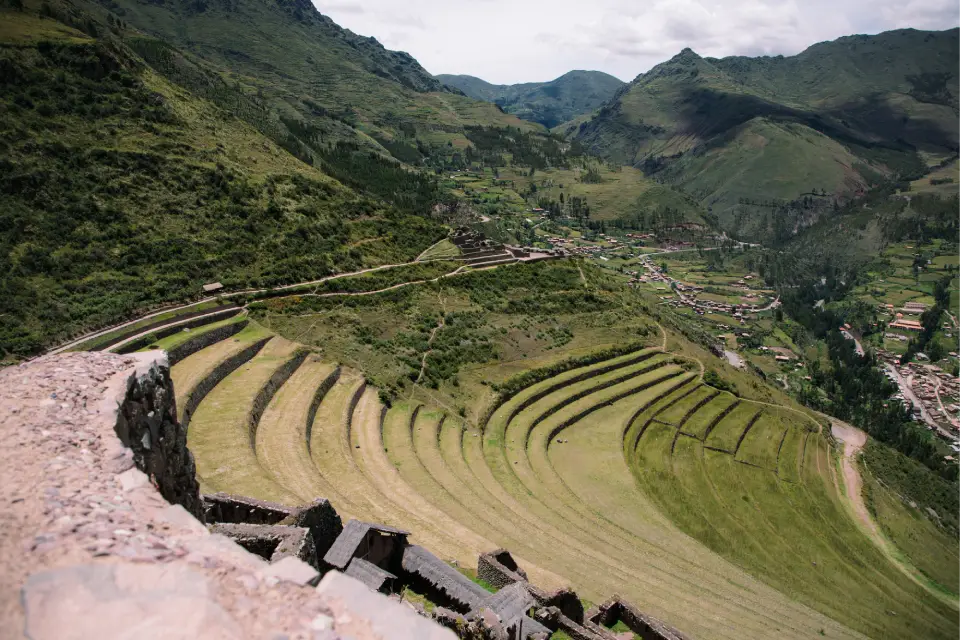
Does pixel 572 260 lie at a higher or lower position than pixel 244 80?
lower

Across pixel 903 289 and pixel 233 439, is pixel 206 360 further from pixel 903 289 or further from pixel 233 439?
pixel 903 289

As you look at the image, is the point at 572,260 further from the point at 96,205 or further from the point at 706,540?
the point at 96,205

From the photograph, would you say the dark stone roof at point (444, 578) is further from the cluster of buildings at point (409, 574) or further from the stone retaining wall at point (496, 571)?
the stone retaining wall at point (496, 571)

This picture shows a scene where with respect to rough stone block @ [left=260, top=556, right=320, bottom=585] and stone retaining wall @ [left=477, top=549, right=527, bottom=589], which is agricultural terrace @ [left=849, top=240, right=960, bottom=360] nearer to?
stone retaining wall @ [left=477, top=549, right=527, bottom=589]

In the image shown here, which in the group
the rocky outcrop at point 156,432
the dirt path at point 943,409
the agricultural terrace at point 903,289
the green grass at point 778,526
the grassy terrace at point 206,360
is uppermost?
the agricultural terrace at point 903,289

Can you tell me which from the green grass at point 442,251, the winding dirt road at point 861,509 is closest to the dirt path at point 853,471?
the winding dirt road at point 861,509

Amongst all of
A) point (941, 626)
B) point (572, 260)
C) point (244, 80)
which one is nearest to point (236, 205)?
point (572, 260)
